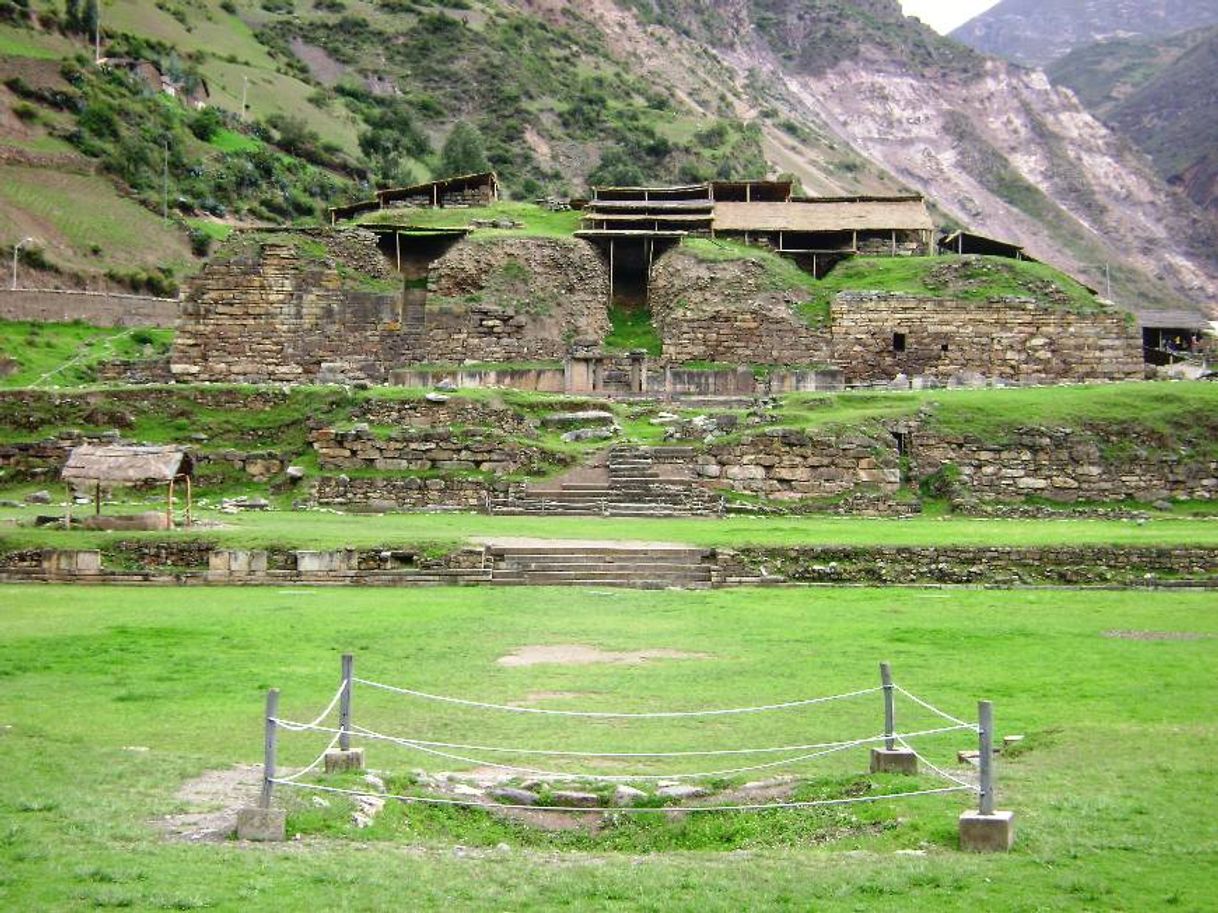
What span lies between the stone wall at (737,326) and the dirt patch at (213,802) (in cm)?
3304

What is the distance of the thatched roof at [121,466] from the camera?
86.1ft

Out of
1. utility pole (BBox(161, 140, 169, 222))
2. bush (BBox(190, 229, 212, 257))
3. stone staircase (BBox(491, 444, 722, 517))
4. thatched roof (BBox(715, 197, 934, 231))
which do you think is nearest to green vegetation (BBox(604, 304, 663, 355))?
thatched roof (BBox(715, 197, 934, 231))

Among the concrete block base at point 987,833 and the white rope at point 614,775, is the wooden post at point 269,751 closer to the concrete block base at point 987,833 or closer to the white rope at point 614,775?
the white rope at point 614,775

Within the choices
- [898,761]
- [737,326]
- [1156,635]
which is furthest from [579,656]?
[737,326]

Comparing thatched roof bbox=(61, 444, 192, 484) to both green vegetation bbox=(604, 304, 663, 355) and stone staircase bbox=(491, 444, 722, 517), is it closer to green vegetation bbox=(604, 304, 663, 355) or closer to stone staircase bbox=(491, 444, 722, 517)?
stone staircase bbox=(491, 444, 722, 517)

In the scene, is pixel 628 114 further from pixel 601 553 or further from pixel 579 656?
pixel 579 656

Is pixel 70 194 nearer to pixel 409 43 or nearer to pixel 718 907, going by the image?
pixel 409 43

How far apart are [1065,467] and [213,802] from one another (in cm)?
2679

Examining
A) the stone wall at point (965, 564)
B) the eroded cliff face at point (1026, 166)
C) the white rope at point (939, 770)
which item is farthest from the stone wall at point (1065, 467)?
the eroded cliff face at point (1026, 166)

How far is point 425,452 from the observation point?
33.4 m

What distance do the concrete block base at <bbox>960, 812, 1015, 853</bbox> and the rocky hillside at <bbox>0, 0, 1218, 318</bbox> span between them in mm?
74537

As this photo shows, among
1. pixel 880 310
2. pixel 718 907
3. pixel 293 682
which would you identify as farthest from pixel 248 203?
pixel 718 907

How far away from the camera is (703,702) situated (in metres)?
14.4

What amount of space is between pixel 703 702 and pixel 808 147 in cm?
13854
